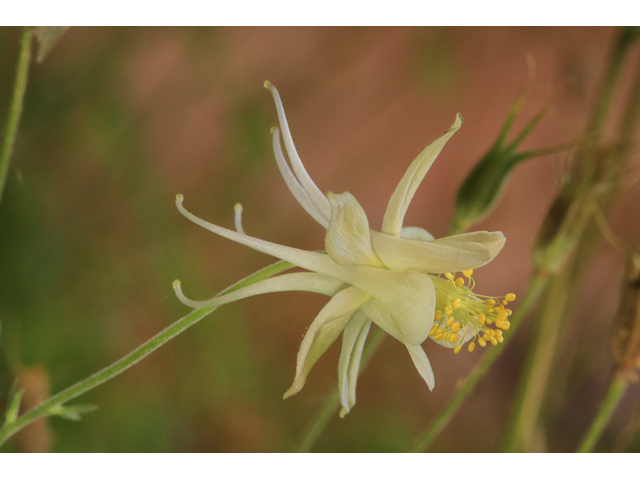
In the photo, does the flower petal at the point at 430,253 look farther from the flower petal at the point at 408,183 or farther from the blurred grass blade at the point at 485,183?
the blurred grass blade at the point at 485,183

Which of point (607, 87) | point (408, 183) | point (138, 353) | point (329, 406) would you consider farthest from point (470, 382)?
point (607, 87)

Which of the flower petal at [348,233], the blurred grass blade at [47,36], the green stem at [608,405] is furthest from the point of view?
the green stem at [608,405]

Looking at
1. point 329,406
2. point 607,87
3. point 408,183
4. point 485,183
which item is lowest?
point 329,406

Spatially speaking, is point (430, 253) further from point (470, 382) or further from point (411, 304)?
point (470, 382)

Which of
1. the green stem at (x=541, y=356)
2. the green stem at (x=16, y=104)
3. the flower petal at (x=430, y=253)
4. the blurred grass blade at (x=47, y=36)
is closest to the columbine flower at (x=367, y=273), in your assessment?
the flower petal at (x=430, y=253)
